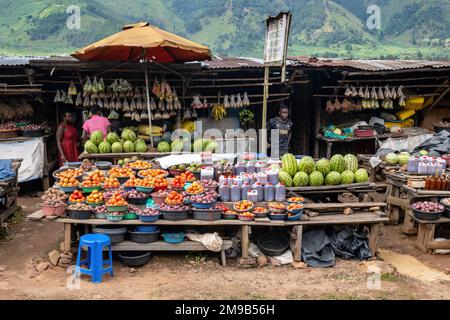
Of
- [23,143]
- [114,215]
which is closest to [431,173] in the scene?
[114,215]

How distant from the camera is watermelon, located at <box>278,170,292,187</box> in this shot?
721cm

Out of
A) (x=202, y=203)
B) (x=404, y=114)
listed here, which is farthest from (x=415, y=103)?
(x=202, y=203)

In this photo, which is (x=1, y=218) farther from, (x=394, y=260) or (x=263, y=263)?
(x=394, y=260)

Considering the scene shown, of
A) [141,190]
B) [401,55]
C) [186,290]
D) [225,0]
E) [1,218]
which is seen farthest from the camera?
[225,0]

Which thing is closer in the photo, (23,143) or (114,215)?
(114,215)

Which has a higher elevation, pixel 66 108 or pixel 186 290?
pixel 66 108

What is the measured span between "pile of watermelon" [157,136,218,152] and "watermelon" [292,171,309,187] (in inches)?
87.6

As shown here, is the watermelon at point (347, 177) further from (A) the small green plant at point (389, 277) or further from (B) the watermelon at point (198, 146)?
(B) the watermelon at point (198, 146)

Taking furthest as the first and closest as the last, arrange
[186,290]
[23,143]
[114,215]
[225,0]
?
[225,0], [23,143], [114,215], [186,290]

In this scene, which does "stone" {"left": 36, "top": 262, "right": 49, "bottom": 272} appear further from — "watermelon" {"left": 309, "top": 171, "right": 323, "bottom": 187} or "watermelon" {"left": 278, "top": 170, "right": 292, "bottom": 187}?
"watermelon" {"left": 309, "top": 171, "right": 323, "bottom": 187}

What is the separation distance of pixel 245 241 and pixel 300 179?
1.39m

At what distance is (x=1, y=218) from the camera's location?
7.82 m

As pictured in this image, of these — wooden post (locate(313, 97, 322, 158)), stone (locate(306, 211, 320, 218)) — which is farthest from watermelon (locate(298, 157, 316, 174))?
wooden post (locate(313, 97, 322, 158))

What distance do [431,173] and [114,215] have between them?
18.3 feet
